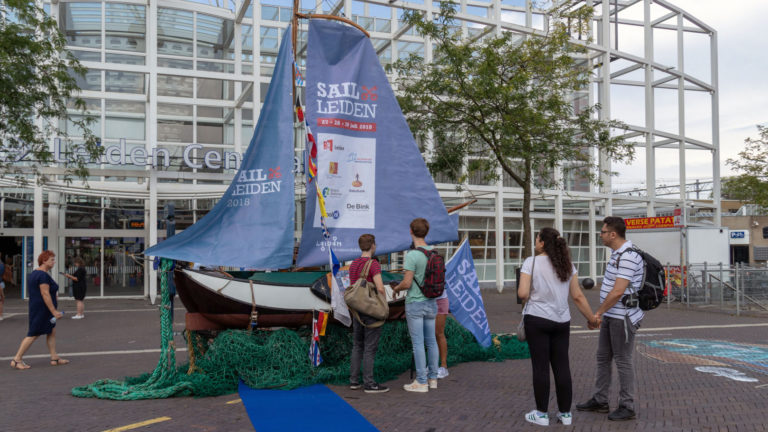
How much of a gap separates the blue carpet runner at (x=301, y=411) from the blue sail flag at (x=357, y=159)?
1676mm

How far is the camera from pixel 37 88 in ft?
45.4

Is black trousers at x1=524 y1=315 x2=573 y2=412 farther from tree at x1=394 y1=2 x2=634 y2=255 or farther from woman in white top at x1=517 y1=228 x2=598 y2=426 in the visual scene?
tree at x1=394 y1=2 x2=634 y2=255

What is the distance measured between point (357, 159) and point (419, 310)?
243cm

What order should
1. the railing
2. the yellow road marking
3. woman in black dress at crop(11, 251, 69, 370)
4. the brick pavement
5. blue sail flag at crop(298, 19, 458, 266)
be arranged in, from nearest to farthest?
the yellow road marking < the brick pavement < blue sail flag at crop(298, 19, 458, 266) < woman in black dress at crop(11, 251, 69, 370) < the railing

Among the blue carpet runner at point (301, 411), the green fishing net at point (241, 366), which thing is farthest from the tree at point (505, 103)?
the blue carpet runner at point (301, 411)

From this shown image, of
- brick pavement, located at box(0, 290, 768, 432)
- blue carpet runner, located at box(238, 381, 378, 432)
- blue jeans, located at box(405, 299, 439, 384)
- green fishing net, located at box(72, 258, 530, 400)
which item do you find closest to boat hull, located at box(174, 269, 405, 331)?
green fishing net, located at box(72, 258, 530, 400)

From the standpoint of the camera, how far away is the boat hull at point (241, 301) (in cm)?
701

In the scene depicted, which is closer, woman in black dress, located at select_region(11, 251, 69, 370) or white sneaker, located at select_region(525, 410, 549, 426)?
white sneaker, located at select_region(525, 410, 549, 426)

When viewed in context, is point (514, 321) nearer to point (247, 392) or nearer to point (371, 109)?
point (371, 109)

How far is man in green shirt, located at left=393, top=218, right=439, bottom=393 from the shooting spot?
6.60 m

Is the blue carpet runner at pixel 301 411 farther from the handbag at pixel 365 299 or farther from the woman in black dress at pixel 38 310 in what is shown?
the woman in black dress at pixel 38 310

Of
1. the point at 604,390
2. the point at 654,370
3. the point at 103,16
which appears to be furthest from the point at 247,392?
the point at 103,16

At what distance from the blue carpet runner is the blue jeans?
968 mm

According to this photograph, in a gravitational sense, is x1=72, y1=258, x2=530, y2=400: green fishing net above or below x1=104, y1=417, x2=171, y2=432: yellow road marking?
above
